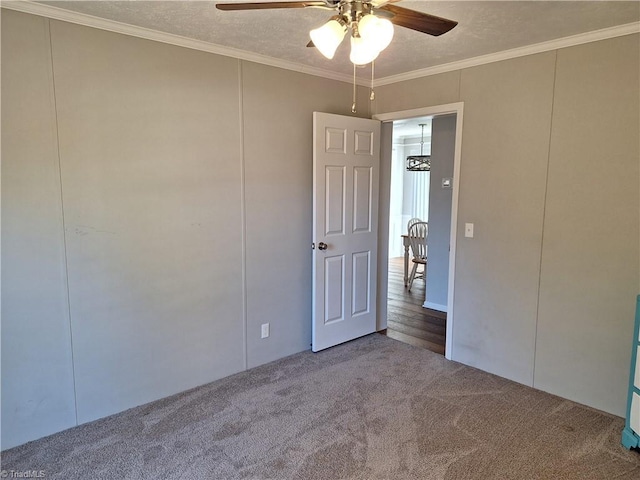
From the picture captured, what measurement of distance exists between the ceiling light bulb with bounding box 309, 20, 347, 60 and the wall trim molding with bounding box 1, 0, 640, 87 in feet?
4.69

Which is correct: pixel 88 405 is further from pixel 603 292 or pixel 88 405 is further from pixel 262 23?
pixel 603 292

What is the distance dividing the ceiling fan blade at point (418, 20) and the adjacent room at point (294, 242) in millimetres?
12

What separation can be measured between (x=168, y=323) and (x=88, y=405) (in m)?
0.65

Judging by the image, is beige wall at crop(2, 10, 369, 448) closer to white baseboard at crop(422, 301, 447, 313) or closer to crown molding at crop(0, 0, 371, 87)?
crown molding at crop(0, 0, 371, 87)

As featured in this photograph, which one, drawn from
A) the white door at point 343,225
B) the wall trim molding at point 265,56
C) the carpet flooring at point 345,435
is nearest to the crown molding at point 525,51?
the wall trim molding at point 265,56

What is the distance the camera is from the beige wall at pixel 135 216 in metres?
2.22

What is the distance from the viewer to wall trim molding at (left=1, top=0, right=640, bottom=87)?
7.14 feet

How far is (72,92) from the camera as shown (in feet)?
7.52

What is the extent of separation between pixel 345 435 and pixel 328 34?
2.11 m

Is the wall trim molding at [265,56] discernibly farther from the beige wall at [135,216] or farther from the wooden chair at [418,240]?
the wooden chair at [418,240]

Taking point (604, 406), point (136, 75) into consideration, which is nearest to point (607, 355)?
point (604, 406)

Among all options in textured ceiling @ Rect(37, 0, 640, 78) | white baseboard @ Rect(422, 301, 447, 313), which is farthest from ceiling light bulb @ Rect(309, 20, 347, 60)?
white baseboard @ Rect(422, 301, 447, 313)

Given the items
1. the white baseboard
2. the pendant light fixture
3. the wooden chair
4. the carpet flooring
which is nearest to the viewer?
the carpet flooring

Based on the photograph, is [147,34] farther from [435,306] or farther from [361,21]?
[435,306]
